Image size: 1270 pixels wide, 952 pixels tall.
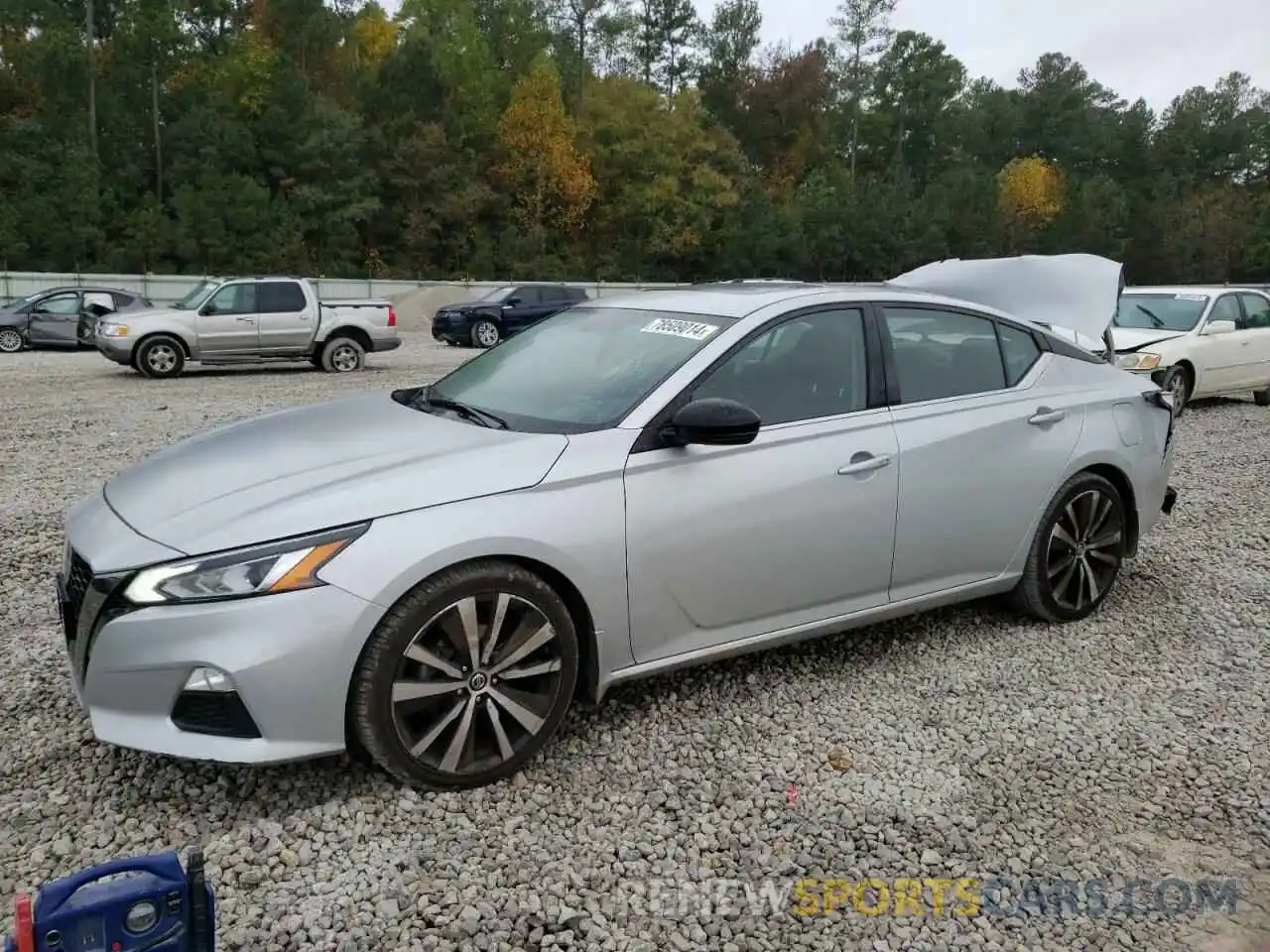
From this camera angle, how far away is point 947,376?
4.31 meters

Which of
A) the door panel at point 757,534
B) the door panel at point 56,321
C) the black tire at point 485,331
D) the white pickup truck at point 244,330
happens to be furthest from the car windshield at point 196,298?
the door panel at point 757,534

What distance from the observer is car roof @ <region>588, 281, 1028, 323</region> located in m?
4.00

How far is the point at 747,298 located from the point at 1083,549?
2.01m

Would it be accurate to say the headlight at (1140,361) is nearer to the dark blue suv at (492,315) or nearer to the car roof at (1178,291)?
the car roof at (1178,291)

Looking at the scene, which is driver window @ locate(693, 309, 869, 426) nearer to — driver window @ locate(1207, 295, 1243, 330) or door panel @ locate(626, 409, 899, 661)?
door panel @ locate(626, 409, 899, 661)

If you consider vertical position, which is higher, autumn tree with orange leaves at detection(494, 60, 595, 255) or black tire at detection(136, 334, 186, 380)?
autumn tree with orange leaves at detection(494, 60, 595, 255)

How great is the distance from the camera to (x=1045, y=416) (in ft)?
14.6

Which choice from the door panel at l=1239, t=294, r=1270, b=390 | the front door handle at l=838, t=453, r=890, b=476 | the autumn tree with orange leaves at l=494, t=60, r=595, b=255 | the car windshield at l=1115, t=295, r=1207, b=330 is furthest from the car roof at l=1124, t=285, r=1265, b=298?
the autumn tree with orange leaves at l=494, t=60, r=595, b=255

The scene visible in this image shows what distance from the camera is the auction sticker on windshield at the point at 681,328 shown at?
381 centimetres

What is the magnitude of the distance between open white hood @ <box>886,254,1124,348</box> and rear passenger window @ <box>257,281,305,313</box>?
12.0 m

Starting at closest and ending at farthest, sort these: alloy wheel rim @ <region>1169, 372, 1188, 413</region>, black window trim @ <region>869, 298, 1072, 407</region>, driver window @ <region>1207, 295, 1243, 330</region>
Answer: black window trim @ <region>869, 298, 1072, 407</region>
alloy wheel rim @ <region>1169, 372, 1188, 413</region>
driver window @ <region>1207, 295, 1243, 330</region>

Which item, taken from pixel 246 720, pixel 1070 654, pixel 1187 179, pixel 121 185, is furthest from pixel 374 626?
pixel 1187 179

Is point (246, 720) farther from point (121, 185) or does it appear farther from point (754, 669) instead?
point (121, 185)

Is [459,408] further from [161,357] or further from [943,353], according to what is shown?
[161,357]
